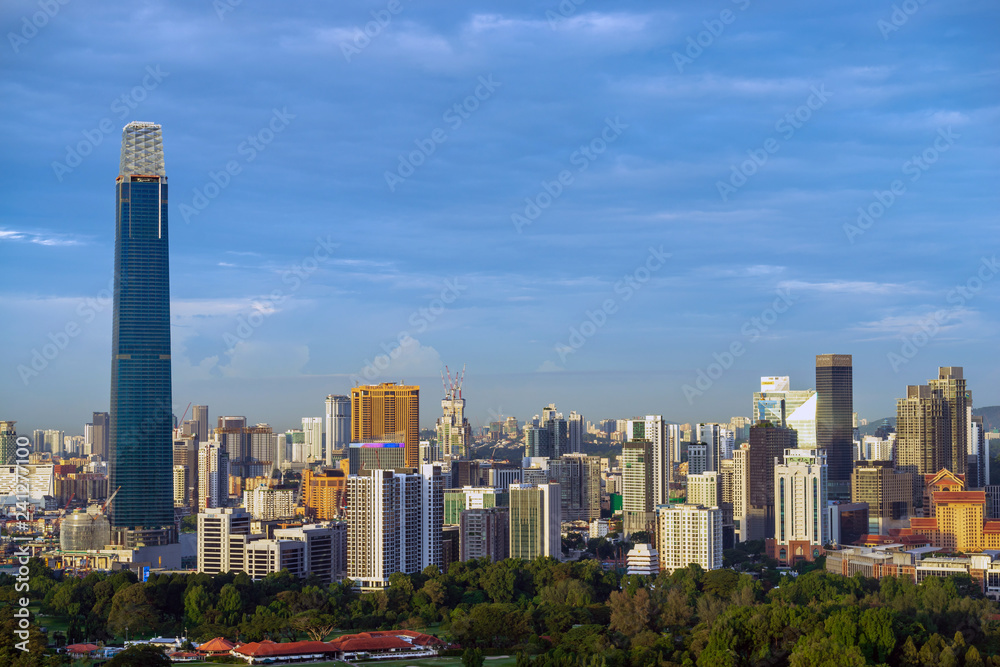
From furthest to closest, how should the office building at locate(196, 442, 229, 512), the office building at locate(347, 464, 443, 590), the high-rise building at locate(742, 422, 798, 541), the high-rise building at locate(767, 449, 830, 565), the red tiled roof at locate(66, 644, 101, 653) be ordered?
the office building at locate(196, 442, 229, 512)
the high-rise building at locate(742, 422, 798, 541)
the high-rise building at locate(767, 449, 830, 565)
the office building at locate(347, 464, 443, 590)
the red tiled roof at locate(66, 644, 101, 653)

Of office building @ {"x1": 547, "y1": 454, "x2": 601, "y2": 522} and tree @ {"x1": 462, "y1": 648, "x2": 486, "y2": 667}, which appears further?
office building @ {"x1": 547, "y1": 454, "x2": 601, "y2": 522}

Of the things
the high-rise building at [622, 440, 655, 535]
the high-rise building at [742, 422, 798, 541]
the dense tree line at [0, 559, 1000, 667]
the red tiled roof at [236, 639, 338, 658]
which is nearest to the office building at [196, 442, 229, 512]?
the high-rise building at [622, 440, 655, 535]

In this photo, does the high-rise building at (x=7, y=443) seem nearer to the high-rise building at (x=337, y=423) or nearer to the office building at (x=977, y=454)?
the office building at (x=977, y=454)

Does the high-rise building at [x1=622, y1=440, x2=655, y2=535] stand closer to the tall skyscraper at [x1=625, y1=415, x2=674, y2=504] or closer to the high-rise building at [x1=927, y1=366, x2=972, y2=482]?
the tall skyscraper at [x1=625, y1=415, x2=674, y2=504]

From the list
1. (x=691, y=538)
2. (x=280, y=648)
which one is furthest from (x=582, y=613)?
(x=691, y=538)

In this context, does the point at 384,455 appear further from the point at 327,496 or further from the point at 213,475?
the point at 213,475

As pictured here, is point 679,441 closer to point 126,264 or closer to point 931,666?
point 126,264

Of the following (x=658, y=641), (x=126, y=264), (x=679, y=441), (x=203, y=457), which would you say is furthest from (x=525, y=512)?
(x=679, y=441)
